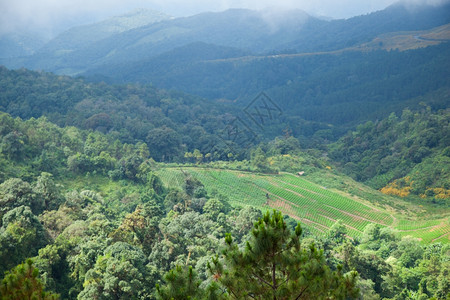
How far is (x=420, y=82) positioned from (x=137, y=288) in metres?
97.8

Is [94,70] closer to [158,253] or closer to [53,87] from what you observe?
[53,87]

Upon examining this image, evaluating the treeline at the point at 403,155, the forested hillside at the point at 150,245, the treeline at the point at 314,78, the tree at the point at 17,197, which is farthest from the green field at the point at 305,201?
the treeline at the point at 314,78

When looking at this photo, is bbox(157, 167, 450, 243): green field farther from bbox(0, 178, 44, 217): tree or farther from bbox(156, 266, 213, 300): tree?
bbox(156, 266, 213, 300): tree

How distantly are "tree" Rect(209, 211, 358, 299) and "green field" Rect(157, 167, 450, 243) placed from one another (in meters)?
25.4

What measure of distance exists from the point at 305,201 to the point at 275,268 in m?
31.0

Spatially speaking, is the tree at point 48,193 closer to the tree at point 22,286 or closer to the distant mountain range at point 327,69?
the tree at point 22,286

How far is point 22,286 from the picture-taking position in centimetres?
743

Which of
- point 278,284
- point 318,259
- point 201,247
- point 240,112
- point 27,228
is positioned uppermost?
point 318,259

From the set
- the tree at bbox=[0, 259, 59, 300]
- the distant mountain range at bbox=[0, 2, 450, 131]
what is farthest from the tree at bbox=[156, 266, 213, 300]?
the distant mountain range at bbox=[0, 2, 450, 131]

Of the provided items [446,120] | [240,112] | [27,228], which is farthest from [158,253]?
[240,112]

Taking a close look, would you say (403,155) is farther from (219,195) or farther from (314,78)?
(314,78)

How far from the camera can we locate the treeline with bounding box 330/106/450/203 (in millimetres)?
45031

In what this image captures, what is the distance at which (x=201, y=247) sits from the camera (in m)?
→ 21.8

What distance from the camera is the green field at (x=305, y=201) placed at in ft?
→ 110
